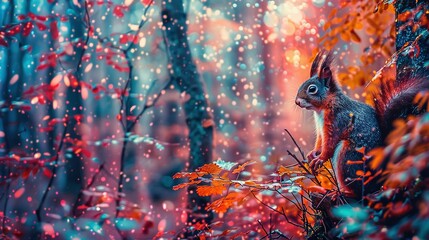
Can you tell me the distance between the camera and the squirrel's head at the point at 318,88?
4.97ft

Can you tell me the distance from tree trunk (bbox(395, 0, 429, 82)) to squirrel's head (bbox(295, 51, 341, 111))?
273 millimetres

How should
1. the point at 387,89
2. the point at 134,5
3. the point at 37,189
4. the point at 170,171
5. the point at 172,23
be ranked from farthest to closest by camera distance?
the point at 170,171, the point at 134,5, the point at 37,189, the point at 172,23, the point at 387,89

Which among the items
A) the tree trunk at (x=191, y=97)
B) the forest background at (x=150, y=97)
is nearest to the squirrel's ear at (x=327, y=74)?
the tree trunk at (x=191, y=97)

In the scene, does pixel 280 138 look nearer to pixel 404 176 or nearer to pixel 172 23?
pixel 172 23

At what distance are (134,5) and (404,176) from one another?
16.2 feet

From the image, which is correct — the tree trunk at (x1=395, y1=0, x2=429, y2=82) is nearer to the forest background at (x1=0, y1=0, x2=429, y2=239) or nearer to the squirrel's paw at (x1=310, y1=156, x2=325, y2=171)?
the squirrel's paw at (x1=310, y1=156, x2=325, y2=171)

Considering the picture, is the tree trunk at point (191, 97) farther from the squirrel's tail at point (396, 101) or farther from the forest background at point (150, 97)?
the squirrel's tail at point (396, 101)

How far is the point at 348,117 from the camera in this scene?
1.47 m

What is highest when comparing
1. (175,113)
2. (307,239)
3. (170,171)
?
(175,113)

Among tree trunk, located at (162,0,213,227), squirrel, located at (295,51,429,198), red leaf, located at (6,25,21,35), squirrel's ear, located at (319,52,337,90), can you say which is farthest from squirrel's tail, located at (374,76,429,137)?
red leaf, located at (6,25,21,35)

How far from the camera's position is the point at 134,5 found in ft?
16.9

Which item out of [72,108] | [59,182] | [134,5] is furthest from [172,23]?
[59,182]

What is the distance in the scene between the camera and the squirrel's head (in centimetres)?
151

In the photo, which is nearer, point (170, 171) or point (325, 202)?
point (325, 202)
